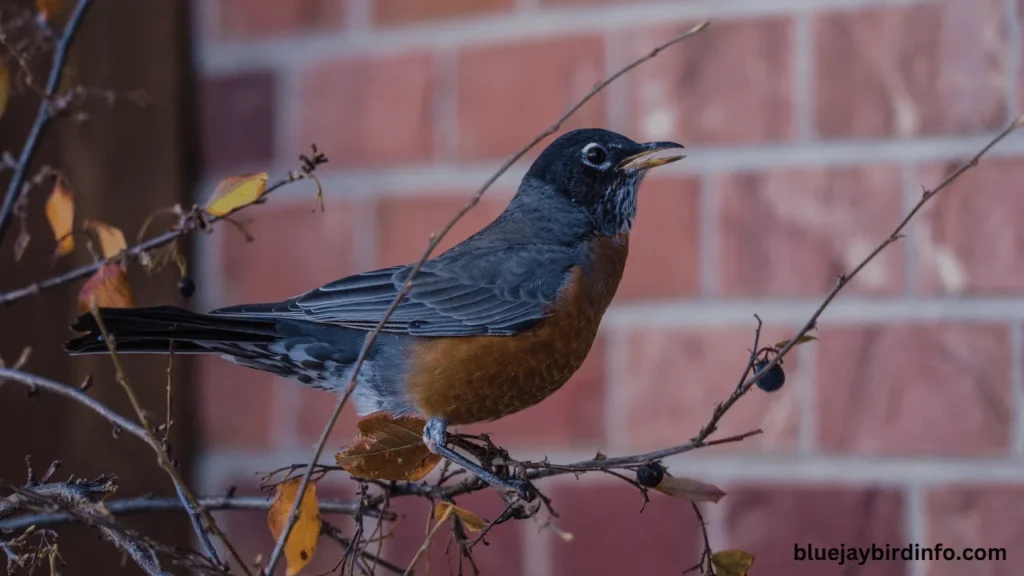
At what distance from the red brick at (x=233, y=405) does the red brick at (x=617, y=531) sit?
0.49m

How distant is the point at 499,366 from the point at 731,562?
0.34 m

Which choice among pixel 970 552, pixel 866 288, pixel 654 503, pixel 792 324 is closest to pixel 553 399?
pixel 654 503

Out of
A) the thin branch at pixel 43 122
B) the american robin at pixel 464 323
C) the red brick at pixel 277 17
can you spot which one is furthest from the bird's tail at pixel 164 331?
the red brick at pixel 277 17

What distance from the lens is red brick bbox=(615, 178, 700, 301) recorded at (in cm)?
139

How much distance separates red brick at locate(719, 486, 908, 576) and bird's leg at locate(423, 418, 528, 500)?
629 mm

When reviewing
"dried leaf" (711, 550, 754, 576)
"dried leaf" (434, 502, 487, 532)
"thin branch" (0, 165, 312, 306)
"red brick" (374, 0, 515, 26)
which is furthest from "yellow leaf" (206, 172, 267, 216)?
"red brick" (374, 0, 515, 26)

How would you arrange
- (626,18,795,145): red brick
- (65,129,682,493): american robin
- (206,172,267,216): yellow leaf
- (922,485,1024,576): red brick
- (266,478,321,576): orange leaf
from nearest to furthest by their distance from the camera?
(266,478,321,576): orange leaf → (206,172,267,216): yellow leaf → (65,129,682,493): american robin → (922,485,1024,576): red brick → (626,18,795,145): red brick

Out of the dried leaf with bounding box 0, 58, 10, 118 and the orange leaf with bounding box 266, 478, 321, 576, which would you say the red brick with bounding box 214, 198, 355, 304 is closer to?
the dried leaf with bounding box 0, 58, 10, 118

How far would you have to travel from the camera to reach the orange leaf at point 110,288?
776mm

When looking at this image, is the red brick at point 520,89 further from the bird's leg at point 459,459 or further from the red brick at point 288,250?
the bird's leg at point 459,459

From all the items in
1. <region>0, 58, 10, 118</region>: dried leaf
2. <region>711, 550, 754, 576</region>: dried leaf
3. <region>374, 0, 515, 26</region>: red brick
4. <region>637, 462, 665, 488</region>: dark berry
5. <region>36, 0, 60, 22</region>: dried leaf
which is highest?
<region>374, 0, 515, 26</region>: red brick

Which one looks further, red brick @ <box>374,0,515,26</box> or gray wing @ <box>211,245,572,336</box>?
red brick @ <box>374,0,515,26</box>

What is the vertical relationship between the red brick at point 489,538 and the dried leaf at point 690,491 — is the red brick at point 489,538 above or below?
below

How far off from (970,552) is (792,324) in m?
0.36
